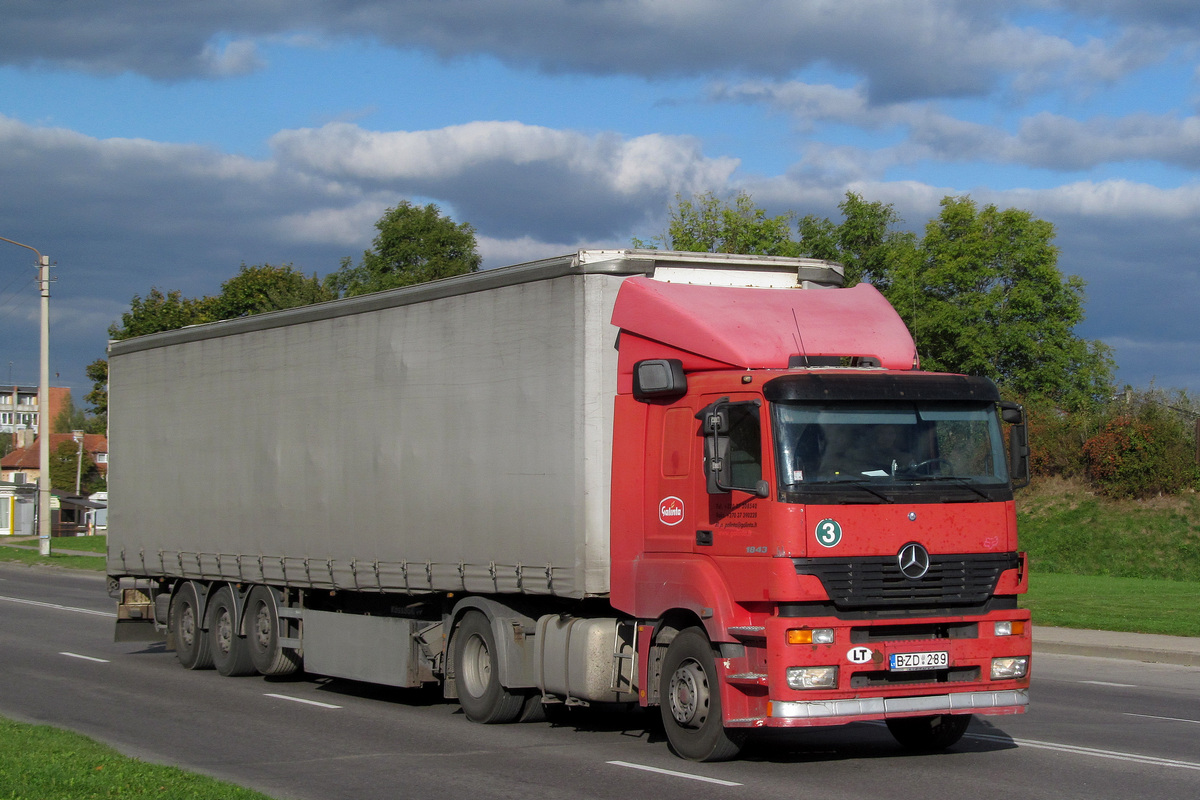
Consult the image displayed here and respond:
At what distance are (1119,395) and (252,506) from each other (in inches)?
1305

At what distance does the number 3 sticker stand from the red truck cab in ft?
0.05

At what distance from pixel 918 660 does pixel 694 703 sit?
5.26 feet

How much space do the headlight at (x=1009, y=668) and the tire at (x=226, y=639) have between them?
Result: 379 inches

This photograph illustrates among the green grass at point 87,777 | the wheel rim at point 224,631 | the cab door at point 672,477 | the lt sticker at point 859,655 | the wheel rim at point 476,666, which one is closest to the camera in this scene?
the green grass at point 87,777

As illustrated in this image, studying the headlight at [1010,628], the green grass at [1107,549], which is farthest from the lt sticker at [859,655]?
the green grass at [1107,549]

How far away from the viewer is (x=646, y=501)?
10242mm

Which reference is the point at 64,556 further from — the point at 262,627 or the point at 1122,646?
the point at 1122,646

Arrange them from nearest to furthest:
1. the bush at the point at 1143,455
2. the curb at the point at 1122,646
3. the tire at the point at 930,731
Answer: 1. the tire at the point at 930,731
2. the curb at the point at 1122,646
3. the bush at the point at 1143,455

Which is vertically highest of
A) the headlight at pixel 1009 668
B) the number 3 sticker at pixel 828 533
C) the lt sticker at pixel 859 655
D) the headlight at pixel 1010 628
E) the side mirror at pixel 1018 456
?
the side mirror at pixel 1018 456

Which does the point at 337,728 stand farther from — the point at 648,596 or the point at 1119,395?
the point at 1119,395

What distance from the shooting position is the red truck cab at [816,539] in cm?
892

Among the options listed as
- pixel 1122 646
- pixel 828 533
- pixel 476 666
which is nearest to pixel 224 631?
pixel 476 666

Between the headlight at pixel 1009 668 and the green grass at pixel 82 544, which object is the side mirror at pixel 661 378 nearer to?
the headlight at pixel 1009 668

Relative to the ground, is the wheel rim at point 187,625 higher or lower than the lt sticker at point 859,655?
lower
